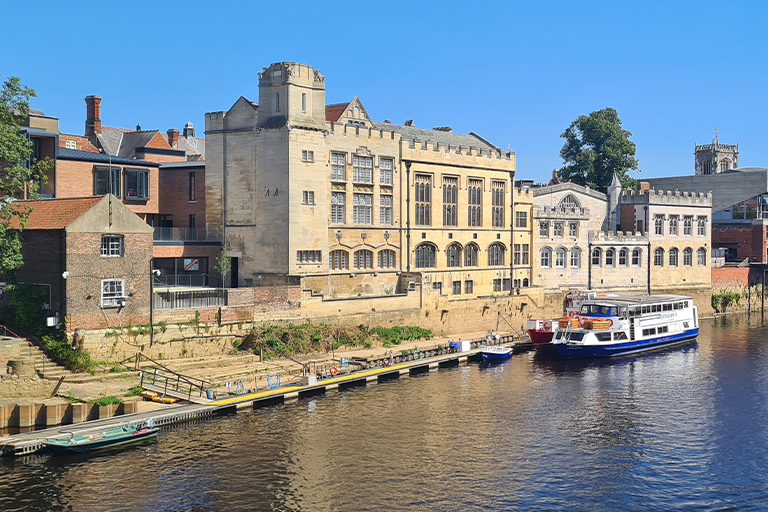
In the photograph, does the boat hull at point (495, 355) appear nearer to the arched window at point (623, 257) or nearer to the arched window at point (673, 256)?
the arched window at point (623, 257)

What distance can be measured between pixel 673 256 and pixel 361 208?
154 ft

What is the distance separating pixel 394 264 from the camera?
72.9 meters

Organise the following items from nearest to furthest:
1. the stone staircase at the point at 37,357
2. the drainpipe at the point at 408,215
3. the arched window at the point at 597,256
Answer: the stone staircase at the point at 37,357 → the drainpipe at the point at 408,215 → the arched window at the point at 597,256

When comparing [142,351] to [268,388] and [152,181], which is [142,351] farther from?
[152,181]

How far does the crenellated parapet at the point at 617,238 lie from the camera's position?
301ft

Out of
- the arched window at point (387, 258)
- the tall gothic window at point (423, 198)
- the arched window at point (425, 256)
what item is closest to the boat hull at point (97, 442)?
the arched window at point (387, 258)

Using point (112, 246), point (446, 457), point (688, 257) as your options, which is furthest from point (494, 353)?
point (688, 257)

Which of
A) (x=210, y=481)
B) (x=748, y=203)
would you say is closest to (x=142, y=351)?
(x=210, y=481)

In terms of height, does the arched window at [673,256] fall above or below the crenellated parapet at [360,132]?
below

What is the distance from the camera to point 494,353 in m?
66.2

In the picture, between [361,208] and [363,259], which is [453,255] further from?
[361,208]

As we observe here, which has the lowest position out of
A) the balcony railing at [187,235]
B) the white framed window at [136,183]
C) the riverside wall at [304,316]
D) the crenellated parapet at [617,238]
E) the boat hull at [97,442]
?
the boat hull at [97,442]

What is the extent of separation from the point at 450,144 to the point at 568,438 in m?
Result: 43.5

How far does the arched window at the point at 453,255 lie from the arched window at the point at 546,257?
1317cm
